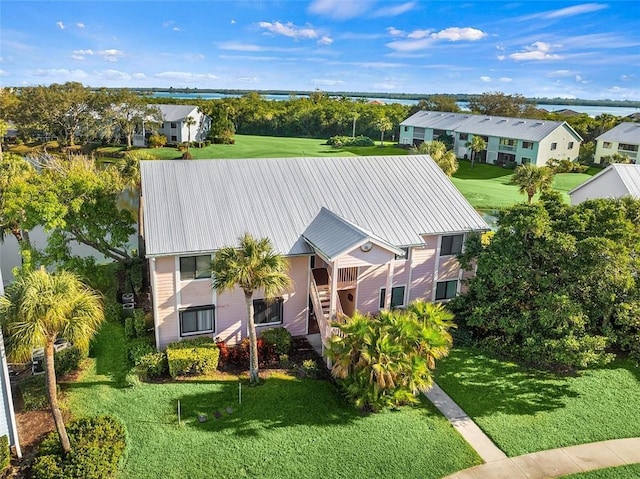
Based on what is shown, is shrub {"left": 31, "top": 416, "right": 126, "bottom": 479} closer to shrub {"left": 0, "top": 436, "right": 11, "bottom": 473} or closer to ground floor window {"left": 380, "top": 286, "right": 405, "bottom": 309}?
shrub {"left": 0, "top": 436, "right": 11, "bottom": 473}

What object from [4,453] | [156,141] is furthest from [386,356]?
[156,141]

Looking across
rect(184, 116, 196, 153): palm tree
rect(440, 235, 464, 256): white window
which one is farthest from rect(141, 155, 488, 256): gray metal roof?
rect(184, 116, 196, 153): palm tree

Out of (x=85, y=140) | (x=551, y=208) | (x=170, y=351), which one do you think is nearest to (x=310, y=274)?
(x=170, y=351)

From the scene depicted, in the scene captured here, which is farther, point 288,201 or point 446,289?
point 446,289

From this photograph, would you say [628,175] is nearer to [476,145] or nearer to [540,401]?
[540,401]

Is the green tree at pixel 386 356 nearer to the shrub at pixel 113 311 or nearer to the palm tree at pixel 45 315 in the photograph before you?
Result: the palm tree at pixel 45 315

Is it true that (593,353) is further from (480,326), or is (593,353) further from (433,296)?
(433,296)
